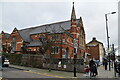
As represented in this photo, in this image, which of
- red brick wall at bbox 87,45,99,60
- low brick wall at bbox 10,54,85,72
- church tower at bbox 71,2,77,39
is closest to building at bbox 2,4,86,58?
church tower at bbox 71,2,77,39

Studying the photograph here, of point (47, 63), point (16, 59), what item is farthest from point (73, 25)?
point (47, 63)

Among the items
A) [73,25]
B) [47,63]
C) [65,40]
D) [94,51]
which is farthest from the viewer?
[94,51]

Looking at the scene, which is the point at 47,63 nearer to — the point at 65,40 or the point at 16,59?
the point at 16,59

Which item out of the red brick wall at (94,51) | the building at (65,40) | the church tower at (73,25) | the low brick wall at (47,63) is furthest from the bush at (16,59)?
the red brick wall at (94,51)

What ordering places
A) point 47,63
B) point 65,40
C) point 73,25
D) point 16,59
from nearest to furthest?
point 47,63 → point 16,59 → point 65,40 → point 73,25

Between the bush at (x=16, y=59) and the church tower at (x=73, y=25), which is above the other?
the church tower at (x=73, y=25)

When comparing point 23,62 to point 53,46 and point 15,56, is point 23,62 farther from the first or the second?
point 53,46

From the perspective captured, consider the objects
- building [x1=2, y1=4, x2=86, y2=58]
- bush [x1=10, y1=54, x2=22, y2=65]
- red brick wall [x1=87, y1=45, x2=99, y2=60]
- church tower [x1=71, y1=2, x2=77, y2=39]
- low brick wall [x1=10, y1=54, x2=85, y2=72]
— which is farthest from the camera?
red brick wall [x1=87, y1=45, x2=99, y2=60]

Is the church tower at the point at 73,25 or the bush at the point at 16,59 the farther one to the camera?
the church tower at the point at 73,25

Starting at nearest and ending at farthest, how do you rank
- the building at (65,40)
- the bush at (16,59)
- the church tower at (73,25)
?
the bush at (16,59)
the building at (65,40)
the church tower at (73,25)

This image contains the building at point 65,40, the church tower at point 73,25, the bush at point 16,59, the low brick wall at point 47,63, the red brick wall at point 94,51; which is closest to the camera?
the low brick wall at point 47,63

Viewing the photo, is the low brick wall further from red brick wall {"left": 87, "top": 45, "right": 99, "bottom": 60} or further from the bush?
red brick wall {"left": 87, "top": 45, "right": 99, "bottom": 60}

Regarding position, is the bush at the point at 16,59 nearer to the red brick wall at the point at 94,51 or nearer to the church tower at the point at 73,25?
the church tower at the point at 73,25

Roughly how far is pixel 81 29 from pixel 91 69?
3411 cm
